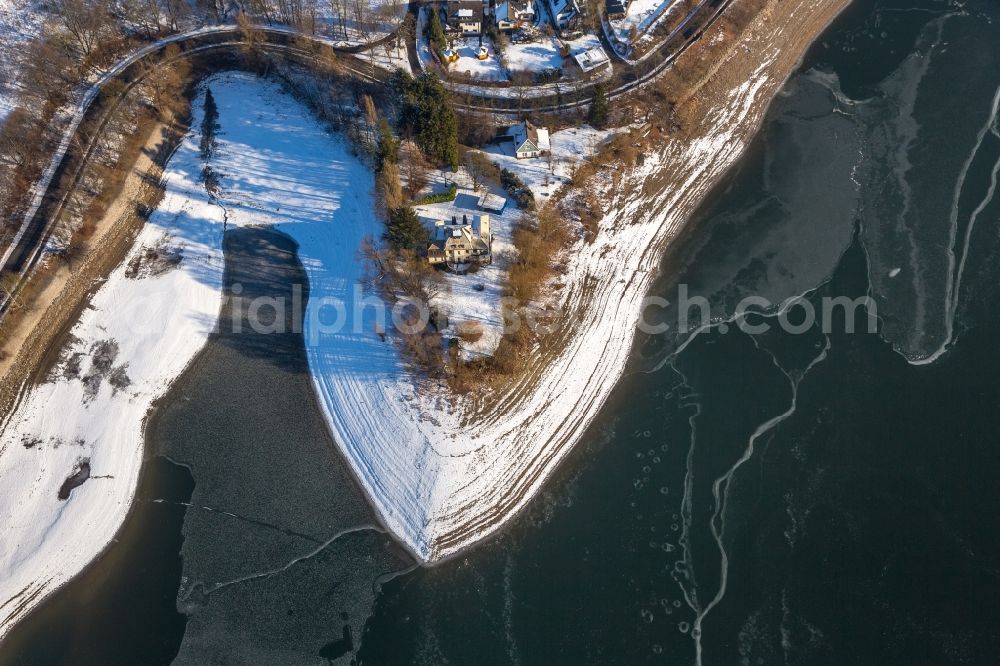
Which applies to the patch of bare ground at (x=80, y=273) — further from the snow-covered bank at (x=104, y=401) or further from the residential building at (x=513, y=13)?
the residential building at (x=513, y=13)

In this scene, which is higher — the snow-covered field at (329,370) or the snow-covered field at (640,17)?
the snow-covered field at (640,17)

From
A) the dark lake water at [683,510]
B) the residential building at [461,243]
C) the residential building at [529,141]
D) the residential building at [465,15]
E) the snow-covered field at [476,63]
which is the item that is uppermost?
the residential building at [465,15]

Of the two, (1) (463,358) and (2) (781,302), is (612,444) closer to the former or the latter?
(1) (463,358)

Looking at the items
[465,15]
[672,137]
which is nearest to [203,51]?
[465,15]

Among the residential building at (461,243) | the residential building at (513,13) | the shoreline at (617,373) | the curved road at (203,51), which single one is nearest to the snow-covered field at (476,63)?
the curved road at (203,51)

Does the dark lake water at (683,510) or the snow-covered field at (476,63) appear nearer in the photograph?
the dark lake water at (683,510)

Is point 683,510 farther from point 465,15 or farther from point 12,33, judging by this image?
point 12,33

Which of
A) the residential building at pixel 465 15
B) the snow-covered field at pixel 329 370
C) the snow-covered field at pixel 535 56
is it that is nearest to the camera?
the snow-covered field at pixel 329 370
